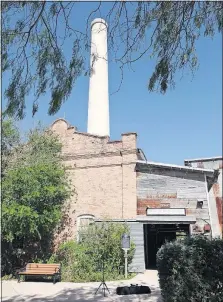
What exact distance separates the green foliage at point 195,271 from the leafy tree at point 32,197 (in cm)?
857

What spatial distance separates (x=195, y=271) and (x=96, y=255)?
8.84m

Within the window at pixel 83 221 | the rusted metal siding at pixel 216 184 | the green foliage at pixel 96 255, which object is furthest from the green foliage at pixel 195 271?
the rusted metal siding at pixel 216 184

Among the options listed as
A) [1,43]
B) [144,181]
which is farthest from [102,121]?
[1,43]

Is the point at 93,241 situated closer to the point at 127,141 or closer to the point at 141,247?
the point at 141,247

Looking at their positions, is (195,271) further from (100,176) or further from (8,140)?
(8,140)

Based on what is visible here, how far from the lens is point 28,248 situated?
55.6ft

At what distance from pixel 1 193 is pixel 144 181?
278 inches

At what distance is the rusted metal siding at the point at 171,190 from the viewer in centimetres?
1567

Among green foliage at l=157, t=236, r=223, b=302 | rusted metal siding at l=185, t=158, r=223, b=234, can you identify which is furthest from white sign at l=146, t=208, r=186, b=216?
green foliage at l=157, t=236, r=223, b=302

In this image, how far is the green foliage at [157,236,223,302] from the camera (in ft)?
20.0

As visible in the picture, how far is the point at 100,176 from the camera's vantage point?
17.1m

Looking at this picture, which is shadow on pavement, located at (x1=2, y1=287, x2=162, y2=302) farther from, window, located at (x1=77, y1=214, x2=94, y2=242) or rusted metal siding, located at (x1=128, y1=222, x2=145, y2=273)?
window, located at (x1=77, y1=214, x2=94, y2=242)

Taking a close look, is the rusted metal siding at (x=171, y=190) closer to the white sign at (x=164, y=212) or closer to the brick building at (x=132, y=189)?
the brick building at (x=132, y=189)

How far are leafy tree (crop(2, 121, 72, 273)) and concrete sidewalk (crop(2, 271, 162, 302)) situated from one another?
2573mm
